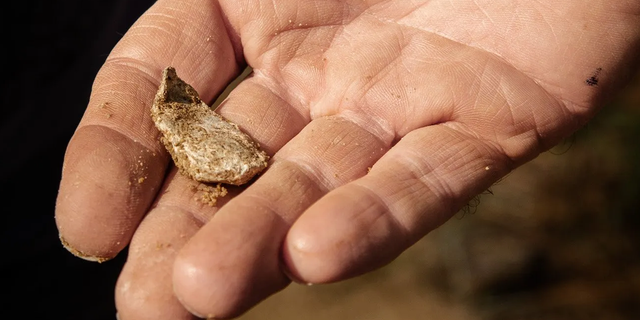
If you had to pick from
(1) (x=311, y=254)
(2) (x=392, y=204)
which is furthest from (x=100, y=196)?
(2) (x=392, y=204)

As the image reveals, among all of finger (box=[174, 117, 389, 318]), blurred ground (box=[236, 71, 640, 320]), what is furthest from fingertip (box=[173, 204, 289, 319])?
blurred ground (box=[236, 71, 640, 320])

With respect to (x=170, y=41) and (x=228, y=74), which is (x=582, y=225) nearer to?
(x=228, y=74)

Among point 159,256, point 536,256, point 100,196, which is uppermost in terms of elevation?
point 100,196

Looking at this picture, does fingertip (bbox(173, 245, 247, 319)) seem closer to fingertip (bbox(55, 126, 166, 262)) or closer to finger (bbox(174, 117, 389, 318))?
finger (bbox(174, 117, 389, 318))

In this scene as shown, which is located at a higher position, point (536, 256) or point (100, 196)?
point (100, 196)

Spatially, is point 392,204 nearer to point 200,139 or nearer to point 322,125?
point 322,125

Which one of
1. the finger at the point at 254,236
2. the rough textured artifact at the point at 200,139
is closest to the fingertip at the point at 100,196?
the rough textured artifact at the point at 200,139
